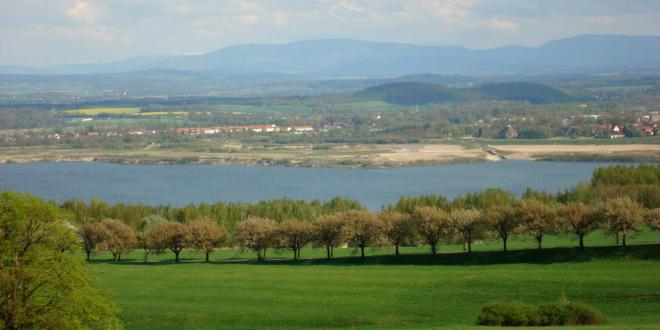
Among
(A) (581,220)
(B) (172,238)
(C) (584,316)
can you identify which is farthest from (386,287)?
(B) (172,238)

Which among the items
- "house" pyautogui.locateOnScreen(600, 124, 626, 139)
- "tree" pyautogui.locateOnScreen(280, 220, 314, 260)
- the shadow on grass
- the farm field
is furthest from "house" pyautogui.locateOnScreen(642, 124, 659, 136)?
the farm field

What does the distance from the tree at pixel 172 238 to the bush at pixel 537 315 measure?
16.0 m

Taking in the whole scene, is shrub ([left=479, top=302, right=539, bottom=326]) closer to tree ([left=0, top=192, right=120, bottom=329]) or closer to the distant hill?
tree ([left=0, top=192, right=120, bottom=329])

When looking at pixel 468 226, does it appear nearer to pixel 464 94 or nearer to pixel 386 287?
pixel 386 287

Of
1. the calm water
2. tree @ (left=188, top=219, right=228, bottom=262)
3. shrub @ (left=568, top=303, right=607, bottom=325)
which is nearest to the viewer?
shrub @ (left=568, top=303, right=607, bottom=325)

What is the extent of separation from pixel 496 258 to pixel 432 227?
2.86m

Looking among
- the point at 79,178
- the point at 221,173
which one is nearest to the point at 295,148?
the point at 221,173

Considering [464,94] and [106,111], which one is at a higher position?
[464,94]

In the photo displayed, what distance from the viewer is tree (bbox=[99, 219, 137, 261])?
115ft

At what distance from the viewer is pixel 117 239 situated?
115 feet

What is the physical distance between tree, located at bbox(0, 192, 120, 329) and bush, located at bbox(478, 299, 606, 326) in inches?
290

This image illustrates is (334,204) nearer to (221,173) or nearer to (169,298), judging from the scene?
(169,298)

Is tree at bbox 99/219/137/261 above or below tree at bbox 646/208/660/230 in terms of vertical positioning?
below

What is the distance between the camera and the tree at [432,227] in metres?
31.8
